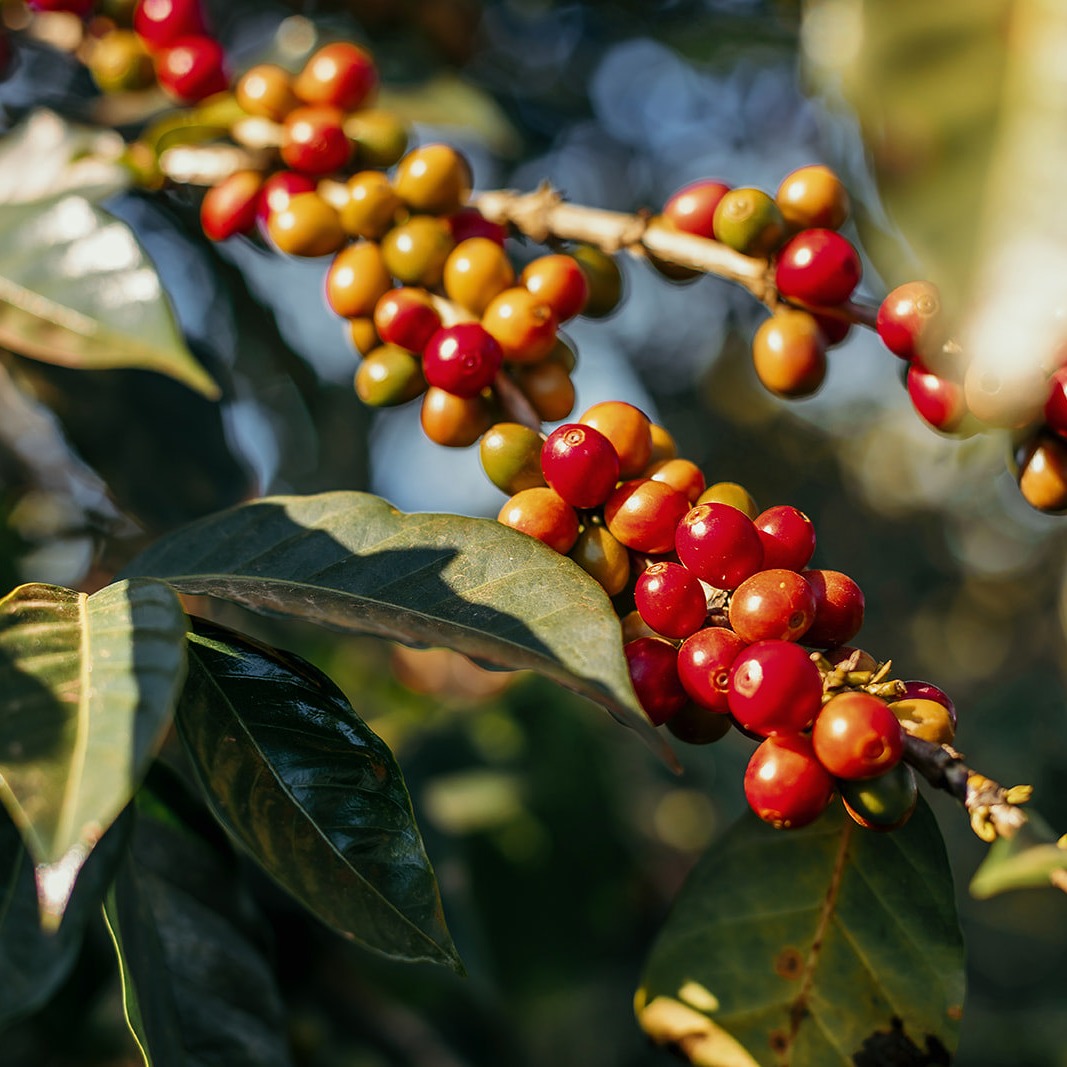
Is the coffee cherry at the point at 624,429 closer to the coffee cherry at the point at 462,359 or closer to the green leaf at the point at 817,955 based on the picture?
the coffee cherry at the point at 462,359

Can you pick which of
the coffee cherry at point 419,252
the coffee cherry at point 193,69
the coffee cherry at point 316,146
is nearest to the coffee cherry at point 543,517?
the coffee cherry at point 419,252

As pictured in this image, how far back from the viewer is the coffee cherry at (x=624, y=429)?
1.16 m

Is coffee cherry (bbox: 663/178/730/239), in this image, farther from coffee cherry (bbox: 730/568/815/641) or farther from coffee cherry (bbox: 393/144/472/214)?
coffee cherry (bbox: 730/568/815/641)

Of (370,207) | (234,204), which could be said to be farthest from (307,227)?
(234,204)

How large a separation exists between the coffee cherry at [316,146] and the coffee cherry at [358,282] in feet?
0.62

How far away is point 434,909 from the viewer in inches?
39.3

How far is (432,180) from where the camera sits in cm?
144

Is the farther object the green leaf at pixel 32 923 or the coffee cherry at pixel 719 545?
the coffee cherry at pixel 719 545

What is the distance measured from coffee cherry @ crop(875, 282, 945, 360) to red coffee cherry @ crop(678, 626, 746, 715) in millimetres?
371

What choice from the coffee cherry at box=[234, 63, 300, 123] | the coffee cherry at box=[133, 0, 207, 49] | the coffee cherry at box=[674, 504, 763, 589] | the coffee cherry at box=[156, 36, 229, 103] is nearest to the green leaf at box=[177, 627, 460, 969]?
the coffee cherry at box=[674, 504, 763, 589]

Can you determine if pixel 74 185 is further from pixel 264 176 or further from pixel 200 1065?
pixel 200 1065

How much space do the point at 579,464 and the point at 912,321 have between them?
0.39m

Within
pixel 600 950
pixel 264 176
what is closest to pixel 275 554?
pixel 264 176

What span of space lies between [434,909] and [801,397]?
2.54 ft
